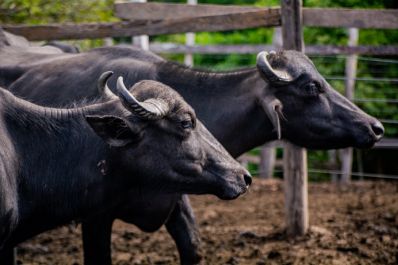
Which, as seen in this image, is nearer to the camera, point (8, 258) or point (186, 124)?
point (186, 124)

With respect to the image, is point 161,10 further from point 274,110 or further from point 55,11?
point 274,110

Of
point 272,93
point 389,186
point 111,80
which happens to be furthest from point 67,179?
point 389,186

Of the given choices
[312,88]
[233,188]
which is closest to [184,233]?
[233,188]

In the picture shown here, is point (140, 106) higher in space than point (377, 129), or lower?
higher

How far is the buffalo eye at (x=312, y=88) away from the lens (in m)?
6.65

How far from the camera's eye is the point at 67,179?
211 inches

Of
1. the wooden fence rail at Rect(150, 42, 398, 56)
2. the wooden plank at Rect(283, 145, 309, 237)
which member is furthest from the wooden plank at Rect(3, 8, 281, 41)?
the wooden fence rail at Rect(150, 42, 398, 56)

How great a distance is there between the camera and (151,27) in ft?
27.5

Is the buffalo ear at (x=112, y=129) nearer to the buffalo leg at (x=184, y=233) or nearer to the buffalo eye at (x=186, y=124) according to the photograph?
the buffalo eye at (x=186, y=124)

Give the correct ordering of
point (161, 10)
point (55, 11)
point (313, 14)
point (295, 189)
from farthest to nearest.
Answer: point (55, 11) → point (161, 10) → point (313, 14) → point (295, 189)

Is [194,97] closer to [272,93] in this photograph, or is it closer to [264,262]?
[272,93]

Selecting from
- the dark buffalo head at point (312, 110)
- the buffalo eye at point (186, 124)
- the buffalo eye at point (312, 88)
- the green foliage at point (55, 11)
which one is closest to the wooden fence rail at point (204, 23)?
the green foliage at point (55, 11)

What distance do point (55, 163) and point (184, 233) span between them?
188 centimetres

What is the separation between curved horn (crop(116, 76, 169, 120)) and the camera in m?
5.08
